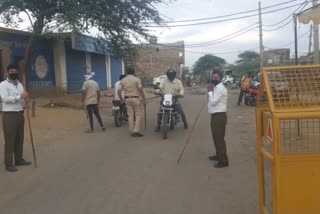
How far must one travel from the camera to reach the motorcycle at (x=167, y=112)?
1039cm

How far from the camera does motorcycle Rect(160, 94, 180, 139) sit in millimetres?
10391

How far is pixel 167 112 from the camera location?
10648mm

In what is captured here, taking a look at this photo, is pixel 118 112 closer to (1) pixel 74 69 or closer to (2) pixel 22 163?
(2) pixel 22 163

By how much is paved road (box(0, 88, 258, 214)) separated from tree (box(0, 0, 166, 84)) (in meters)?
7.91

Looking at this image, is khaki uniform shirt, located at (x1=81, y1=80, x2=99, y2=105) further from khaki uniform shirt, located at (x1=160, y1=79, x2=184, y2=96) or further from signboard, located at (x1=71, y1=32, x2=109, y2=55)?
signboard, located at (x1=71, y1=32, x2=109, y2=55)

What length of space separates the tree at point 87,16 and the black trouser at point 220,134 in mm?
11074

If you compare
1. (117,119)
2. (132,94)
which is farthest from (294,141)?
(117,119)

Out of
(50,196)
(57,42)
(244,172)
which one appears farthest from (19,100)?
(57,42)

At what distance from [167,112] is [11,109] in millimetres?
4245

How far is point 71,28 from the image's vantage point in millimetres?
17391

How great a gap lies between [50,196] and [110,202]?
0.90m

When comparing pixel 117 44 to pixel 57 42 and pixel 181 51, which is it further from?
pixel 181 51

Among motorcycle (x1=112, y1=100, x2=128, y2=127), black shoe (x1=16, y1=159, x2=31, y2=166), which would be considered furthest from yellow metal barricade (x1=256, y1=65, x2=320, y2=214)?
motorcycle (x1=112, y1=100, x2=128, y2=127)

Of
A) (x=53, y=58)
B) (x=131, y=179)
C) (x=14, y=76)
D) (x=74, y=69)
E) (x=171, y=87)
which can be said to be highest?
(x=53, y=58)
